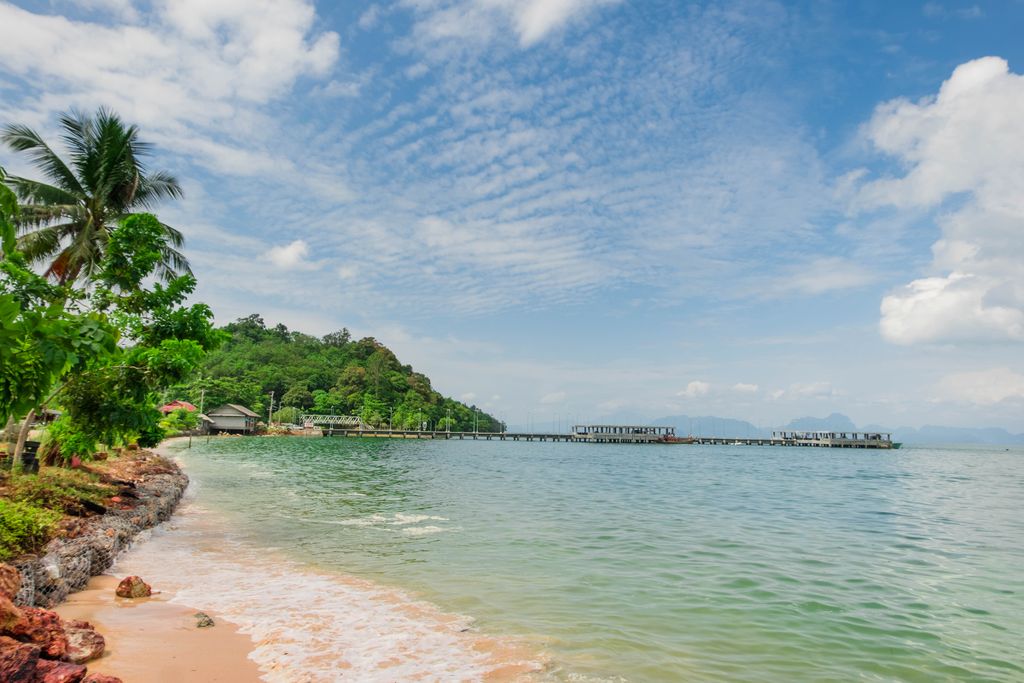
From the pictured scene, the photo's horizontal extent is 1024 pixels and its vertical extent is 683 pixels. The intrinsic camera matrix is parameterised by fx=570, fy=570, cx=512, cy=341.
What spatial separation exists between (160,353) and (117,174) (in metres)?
13.1

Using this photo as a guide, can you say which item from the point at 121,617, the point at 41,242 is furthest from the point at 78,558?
the point at 41,242

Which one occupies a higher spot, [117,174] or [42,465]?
[117,174]

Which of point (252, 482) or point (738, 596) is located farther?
point (252, 482)

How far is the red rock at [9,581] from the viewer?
6.22 meters

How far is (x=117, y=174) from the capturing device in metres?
20.2

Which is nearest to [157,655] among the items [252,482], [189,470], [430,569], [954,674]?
[430,569]

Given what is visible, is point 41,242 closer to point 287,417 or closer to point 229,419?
point 229,419

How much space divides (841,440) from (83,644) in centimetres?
14121

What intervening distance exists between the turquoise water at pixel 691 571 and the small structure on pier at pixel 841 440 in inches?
4278

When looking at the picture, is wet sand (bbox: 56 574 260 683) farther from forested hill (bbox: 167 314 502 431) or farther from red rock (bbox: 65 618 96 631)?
forested hill (bbox: 167 314 502 431)

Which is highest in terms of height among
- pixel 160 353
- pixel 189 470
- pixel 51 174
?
pixel 51 174

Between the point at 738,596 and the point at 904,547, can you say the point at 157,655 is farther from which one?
the point at 904,547

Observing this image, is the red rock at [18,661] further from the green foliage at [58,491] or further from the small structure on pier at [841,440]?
the small structure on pier at [841,440]

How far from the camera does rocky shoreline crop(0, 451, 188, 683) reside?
16.0 ft
